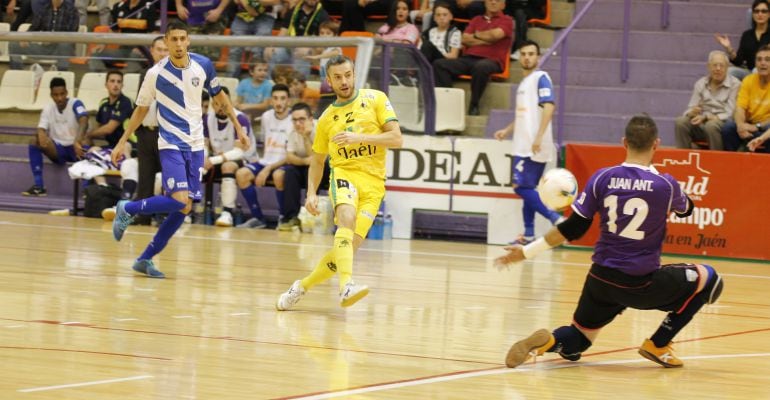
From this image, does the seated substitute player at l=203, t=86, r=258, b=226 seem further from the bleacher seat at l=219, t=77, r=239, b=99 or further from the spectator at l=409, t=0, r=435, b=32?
the spectator at l=409, t=0, r=435, b=32

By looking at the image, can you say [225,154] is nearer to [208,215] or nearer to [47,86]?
[208,215]

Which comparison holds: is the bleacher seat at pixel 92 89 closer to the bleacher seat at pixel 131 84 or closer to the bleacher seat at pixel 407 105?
the bleacher seat at pixel 131 84

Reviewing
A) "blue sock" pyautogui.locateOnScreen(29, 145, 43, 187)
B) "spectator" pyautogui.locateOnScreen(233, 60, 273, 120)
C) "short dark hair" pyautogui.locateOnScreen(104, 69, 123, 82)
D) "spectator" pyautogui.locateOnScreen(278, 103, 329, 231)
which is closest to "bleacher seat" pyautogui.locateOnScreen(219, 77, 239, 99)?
"spectator" pyautogui.locateOnScreen(233, 60, 273, 120)

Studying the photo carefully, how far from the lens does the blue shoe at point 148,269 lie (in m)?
10.2

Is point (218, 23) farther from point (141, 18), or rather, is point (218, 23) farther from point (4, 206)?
point (4, 206)

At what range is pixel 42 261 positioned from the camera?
11023mm

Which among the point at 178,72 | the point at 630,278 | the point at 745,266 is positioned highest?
the point at 178,72

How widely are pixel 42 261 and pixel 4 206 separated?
6861mm

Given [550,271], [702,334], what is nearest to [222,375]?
[702,334]

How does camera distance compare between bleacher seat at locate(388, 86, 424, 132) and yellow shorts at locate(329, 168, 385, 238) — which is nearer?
yellow shorts at locate(329, 168, 385, 238)

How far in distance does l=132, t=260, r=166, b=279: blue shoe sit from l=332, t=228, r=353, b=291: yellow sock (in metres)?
2.45

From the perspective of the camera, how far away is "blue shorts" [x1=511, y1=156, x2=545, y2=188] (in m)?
14.5

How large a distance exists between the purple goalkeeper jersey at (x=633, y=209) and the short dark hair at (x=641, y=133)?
118 millimetres

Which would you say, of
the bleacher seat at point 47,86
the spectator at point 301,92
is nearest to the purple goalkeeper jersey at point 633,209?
the spectator at point 301,92
